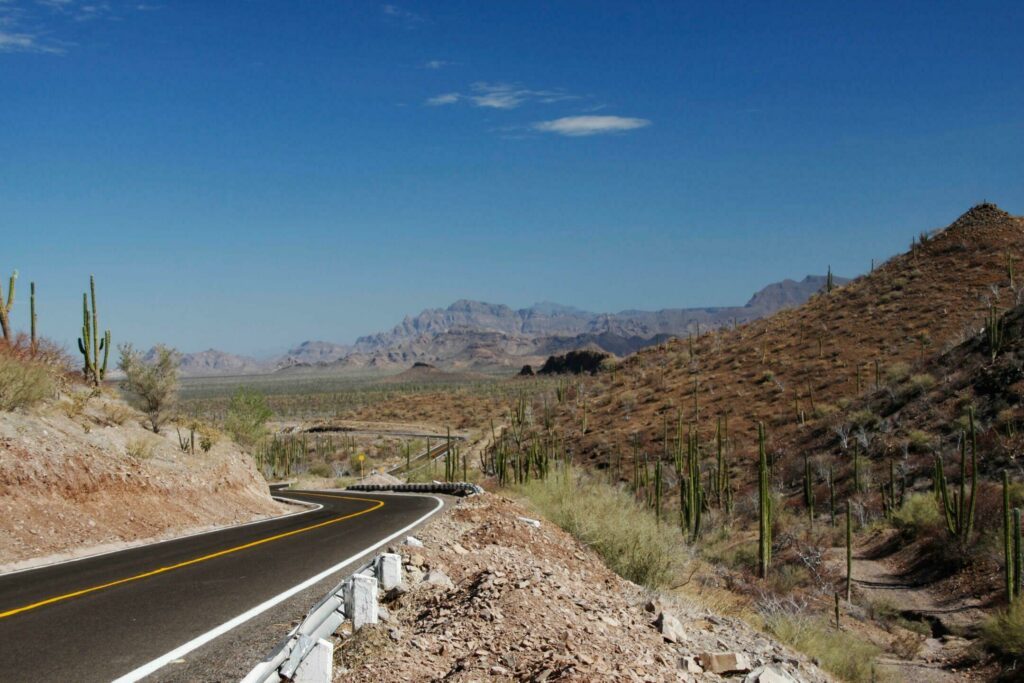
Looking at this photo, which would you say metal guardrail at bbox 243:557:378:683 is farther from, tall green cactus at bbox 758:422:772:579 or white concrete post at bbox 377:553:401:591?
tall green cactus at bbox 758:422:772:579

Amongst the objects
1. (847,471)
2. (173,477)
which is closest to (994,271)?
(847,471)

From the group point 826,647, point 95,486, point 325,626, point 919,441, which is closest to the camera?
point 325,626

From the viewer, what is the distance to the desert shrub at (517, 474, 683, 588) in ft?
49.3

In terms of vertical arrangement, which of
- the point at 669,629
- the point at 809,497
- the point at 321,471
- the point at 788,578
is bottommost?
the point at 321,471

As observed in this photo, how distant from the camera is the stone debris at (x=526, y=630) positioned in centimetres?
618

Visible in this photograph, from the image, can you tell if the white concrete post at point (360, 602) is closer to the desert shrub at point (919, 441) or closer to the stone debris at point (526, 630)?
the stone debris at point (526, 630)

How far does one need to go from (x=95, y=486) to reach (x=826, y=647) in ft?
46.5

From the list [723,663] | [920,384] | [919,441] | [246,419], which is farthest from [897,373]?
[723,663]

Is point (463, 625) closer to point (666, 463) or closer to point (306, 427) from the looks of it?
point (666, 463)

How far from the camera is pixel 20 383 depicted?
17250 millimetres

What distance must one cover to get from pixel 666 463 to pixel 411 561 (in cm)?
3138

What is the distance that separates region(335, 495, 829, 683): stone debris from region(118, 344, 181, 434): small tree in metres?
16.1

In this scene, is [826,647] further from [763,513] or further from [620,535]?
[763,513]

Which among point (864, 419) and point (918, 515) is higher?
point (864, 419)
